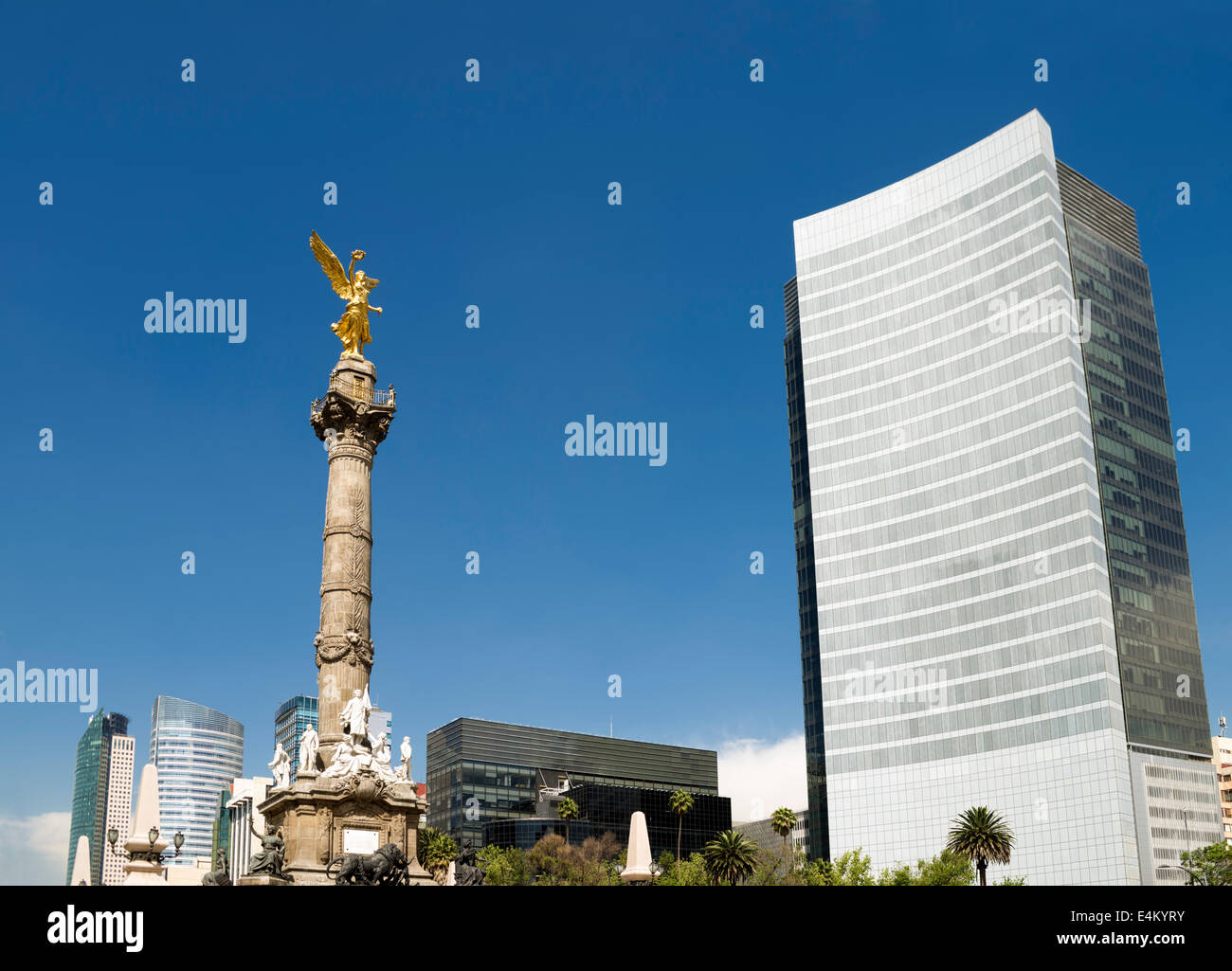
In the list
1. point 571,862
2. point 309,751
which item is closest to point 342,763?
point 309,751

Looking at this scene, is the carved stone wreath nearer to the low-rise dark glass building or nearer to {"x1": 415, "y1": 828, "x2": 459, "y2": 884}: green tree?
{"x1": 415, "y1": 828, "x2": 459, "y2": 884}: green tree

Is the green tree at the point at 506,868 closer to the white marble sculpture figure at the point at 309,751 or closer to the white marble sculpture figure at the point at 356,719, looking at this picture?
the white marble sculpture figure at the point at 356,719

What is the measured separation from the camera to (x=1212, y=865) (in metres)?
89.5

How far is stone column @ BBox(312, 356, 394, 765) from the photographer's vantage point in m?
49.1

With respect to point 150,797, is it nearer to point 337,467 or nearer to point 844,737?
point 337,467

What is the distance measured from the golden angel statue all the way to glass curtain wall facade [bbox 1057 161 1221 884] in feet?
275

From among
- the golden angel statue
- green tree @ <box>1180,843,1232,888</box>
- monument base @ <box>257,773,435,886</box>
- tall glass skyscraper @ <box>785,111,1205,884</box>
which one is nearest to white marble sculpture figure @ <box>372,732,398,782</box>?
monument base @ <box>257,773,435,886</box>

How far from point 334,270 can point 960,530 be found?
3248 inches

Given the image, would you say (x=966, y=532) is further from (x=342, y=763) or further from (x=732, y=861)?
(x=342, y=763)

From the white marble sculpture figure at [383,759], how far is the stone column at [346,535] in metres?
1.93

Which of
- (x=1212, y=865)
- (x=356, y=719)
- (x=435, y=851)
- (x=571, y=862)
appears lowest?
(x=1212, y=865)

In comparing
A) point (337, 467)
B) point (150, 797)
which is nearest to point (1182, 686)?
point (337, 467)

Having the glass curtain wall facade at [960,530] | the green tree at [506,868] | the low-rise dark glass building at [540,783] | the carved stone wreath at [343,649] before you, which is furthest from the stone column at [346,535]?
the low-rise dark glass building at [540,783]

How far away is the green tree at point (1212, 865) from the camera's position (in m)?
85.4
